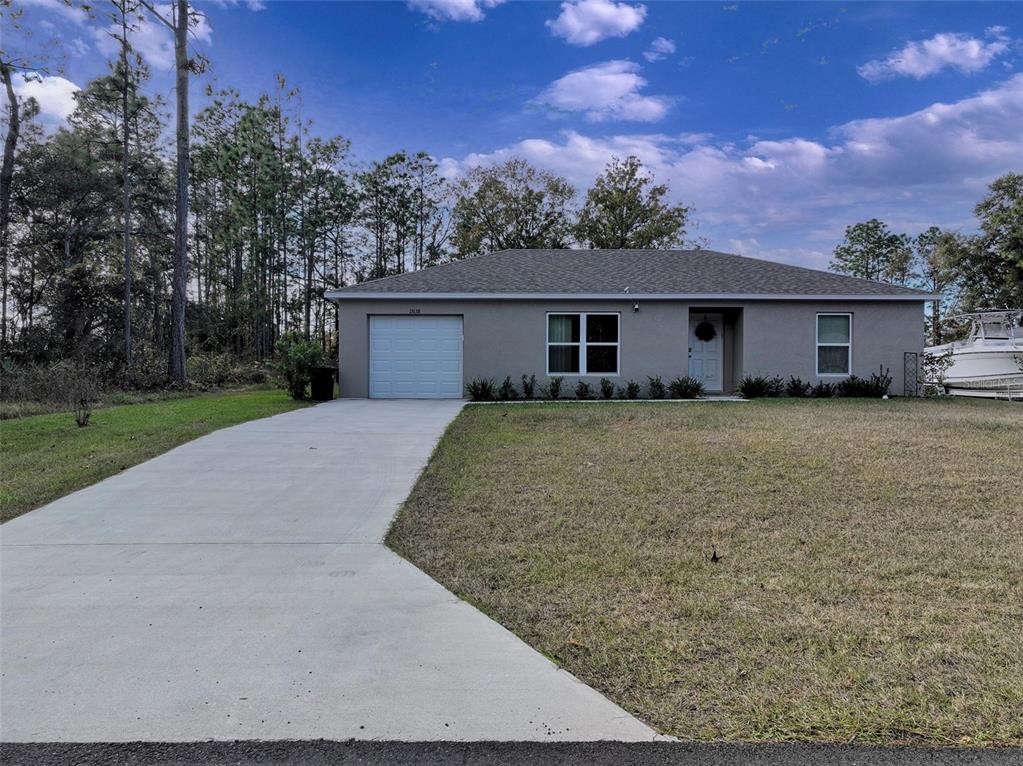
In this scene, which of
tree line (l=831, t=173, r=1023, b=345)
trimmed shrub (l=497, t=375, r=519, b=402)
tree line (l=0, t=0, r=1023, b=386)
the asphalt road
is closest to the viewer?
the asphalt road

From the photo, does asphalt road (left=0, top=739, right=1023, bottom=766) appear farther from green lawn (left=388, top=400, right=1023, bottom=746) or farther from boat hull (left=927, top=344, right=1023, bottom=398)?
boat hull (left=927, top=344, right=1023, bottom=398)

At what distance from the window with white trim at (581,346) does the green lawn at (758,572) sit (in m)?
7.05

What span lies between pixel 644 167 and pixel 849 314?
58.4 ft

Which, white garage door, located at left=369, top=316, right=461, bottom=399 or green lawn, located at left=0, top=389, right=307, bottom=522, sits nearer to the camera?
green lawn, located at left=0, top=389, right=307, bottom=522

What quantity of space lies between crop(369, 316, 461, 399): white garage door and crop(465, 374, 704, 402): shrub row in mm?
621

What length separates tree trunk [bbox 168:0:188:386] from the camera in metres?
16.6

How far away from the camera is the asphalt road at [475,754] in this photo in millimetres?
1927

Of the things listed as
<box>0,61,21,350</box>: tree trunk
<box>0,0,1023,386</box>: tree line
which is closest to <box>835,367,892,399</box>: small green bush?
<box>0,0,1023,386</box>: tree line

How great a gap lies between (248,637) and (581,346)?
12.3 metres

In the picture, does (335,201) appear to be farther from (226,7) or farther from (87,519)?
(87,519)

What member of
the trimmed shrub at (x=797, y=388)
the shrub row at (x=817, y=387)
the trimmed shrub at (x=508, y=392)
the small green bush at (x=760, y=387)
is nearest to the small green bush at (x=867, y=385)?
the shrub row at (x=817, y=387)

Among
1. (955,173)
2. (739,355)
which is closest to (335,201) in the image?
(739,355)

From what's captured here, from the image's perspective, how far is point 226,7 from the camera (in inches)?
632

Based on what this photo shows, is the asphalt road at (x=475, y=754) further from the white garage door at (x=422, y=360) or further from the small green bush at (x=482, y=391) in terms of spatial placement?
the white garage door at (x=422, y=360)
